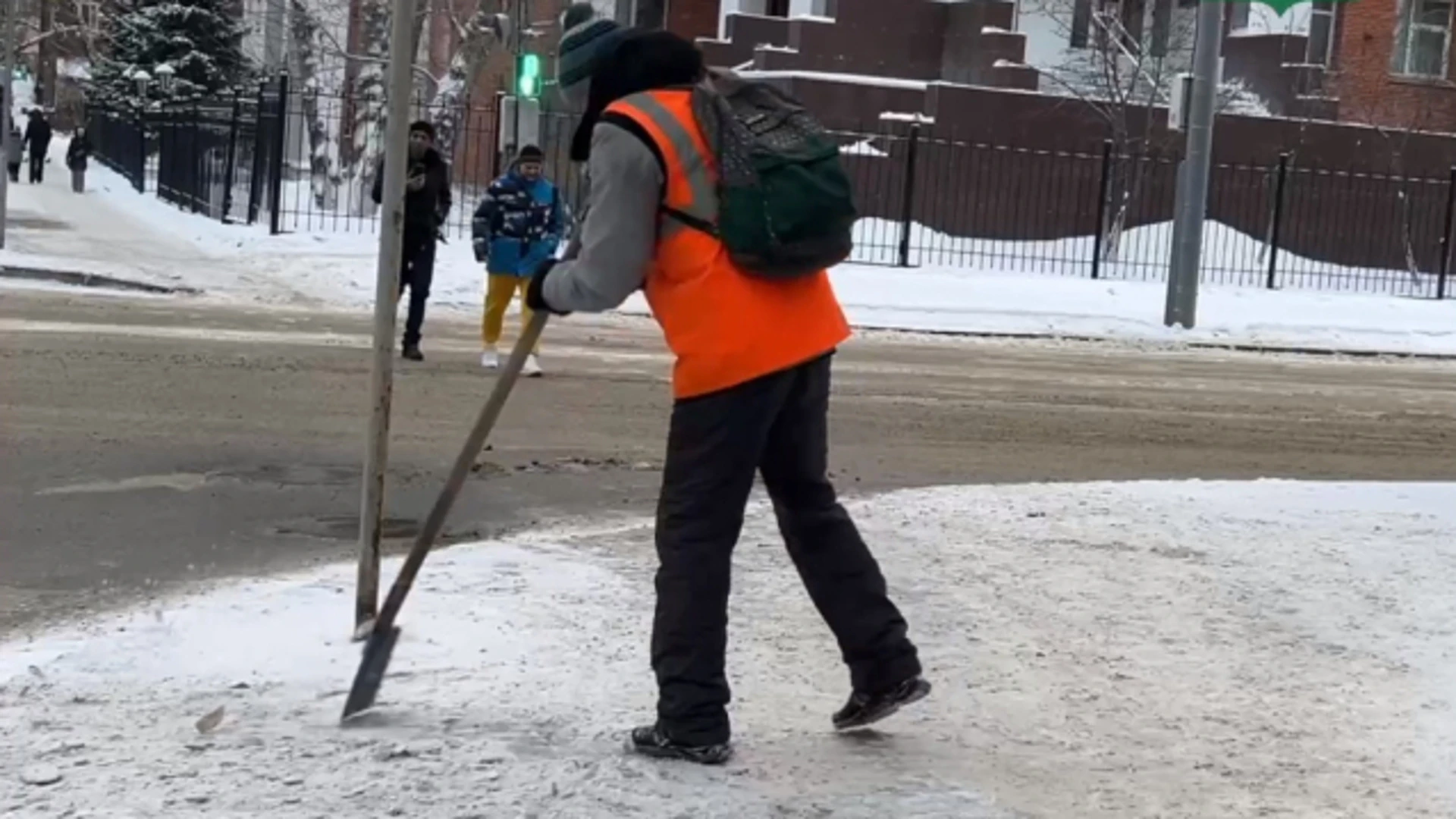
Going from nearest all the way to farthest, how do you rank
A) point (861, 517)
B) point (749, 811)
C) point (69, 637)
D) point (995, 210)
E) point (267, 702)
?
point (749, 811)
point (267, 702)
point (69, 637)
point (861, 517)
point (995, 210)

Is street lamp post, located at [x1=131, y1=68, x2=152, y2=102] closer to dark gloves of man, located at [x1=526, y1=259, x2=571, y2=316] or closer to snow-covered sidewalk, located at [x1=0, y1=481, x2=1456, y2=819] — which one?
snow-covered sidewalk, located at [x1=0, y1=481, x2=1456, y2=819]

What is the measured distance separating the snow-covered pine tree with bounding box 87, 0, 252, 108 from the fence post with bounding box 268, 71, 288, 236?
2115cm

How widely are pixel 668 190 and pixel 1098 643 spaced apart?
94.9 inches

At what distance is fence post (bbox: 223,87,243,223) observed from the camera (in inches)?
1112

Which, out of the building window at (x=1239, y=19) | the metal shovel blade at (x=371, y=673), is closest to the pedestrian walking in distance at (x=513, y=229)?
the metal shovel blade at (x=371, y=673)

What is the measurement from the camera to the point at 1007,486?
8.92 m

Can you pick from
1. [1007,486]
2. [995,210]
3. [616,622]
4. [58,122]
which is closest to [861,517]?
[1007,486]

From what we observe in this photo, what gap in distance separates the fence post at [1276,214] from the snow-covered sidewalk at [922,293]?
0.59 m

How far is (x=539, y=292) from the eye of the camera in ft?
15.0

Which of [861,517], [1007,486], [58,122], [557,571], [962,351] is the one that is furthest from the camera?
[58,122]

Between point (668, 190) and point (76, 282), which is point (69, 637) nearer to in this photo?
point (668, 190)

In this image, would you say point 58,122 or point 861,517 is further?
point 58,122

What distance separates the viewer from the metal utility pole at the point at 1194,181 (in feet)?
67.9

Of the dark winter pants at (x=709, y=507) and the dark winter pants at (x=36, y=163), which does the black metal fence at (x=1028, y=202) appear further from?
the dark winter pants at (x=709, y=507)
